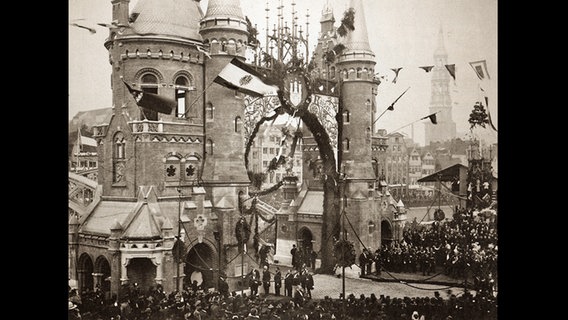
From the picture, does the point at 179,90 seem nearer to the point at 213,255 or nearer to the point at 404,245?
the point at 213,255

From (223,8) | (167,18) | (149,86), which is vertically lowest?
(149,86)

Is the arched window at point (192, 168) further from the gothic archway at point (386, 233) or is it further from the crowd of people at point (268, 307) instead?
the gothic archway at point (386, 233)

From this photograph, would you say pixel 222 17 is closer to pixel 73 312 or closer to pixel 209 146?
pixel 209 146

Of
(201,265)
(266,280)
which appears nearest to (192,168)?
(201,265)

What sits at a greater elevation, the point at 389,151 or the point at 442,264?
the point at 389,151
